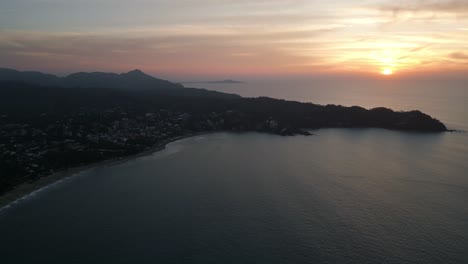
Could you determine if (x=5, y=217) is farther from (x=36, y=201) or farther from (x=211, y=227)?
(x=211, y=227)

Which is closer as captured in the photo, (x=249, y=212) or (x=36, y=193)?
(x=249, y=212)

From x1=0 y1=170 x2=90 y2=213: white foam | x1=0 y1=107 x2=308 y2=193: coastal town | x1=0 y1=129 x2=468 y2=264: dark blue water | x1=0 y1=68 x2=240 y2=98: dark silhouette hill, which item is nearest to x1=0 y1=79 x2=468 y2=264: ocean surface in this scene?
x1=0 y1=129 x2=468 y2=264: dark blue water

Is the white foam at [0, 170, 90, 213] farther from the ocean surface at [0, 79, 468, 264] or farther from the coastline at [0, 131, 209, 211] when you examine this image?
the ocean surface at [0, 79, 468, 264]

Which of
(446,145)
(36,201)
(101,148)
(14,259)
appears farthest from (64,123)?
(446,145)

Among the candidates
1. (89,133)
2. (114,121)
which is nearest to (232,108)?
(114,121)

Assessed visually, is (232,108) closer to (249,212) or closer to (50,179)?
(50,179)
